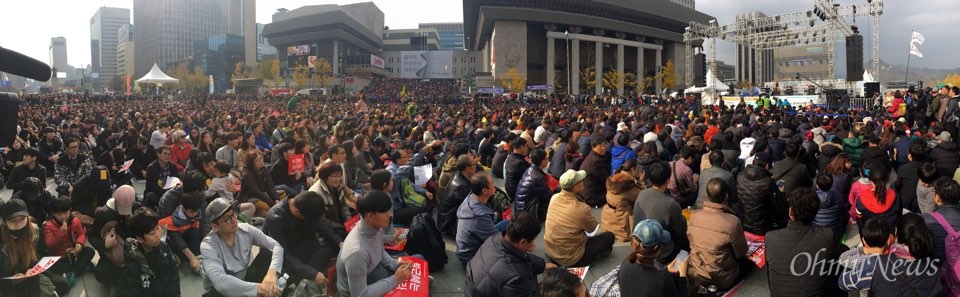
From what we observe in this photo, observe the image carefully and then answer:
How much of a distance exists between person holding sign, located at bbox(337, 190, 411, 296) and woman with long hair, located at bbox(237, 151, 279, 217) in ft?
13.8

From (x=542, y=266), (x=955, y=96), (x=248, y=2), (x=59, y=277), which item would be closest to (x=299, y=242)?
(x=542, y=266)

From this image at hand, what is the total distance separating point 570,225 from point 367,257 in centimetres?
251

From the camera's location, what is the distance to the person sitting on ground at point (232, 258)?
14.0ft

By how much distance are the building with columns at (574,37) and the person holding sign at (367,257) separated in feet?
200

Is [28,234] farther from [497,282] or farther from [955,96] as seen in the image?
[955,96]

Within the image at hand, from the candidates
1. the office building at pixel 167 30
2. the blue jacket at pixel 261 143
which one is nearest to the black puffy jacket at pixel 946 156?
the blue jacket at pixel 261 143

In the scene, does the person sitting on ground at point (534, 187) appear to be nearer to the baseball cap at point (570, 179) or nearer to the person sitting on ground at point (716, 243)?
the baseball cap at point (570, 179)

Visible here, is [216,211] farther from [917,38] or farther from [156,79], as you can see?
[156,79]

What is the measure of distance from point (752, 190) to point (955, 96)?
451 inches

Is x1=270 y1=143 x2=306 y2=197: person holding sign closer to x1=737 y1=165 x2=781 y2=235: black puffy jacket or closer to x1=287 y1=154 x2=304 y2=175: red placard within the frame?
x1=287 y1=154 x2=304 y2=175: red placard

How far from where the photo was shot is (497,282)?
358cm

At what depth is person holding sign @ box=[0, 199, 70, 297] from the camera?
4.71 meters

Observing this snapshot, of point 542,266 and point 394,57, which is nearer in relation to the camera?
point 542,266

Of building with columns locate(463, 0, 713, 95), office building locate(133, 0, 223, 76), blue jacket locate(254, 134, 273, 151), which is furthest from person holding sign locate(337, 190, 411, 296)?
office building locate(133, 0, 223, 76)
